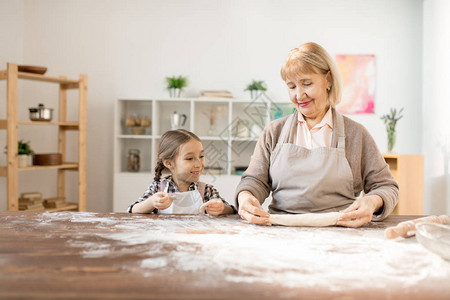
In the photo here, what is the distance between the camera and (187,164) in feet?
6.29

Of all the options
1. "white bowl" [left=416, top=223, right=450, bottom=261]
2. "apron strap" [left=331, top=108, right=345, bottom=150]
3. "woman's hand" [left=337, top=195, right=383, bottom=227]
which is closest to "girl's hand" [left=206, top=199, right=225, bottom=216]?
"woman's hand" [left=337, top=195, right=383, bottom=227]

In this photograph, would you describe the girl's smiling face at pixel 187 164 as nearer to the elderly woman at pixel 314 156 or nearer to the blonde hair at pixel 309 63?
the elderly woman at pixel 314 156

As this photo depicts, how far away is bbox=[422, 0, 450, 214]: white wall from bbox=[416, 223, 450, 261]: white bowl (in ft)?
9.88

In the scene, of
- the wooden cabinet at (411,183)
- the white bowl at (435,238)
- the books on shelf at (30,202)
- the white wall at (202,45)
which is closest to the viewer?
the white bowl at (435,238)

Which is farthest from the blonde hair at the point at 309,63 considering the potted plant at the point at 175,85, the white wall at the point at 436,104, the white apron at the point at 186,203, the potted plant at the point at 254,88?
the potted plant at the point at 175,85

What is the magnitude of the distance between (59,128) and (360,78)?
325 cm

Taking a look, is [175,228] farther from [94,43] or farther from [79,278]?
[94,43]

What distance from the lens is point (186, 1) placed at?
4.67 meters

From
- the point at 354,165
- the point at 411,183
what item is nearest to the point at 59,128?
the point at 411,183

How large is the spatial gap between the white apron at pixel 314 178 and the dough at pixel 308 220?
29 centimetres

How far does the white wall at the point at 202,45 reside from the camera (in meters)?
4.52

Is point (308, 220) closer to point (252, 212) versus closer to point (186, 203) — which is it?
point (252, 212)

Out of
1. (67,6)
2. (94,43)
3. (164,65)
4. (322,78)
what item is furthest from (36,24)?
(322,78)

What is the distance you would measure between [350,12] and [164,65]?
2.10m
